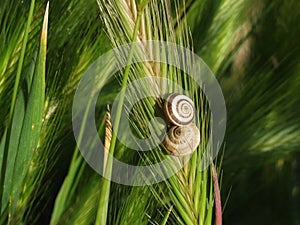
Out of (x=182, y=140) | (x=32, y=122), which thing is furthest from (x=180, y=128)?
(x=32, y=122)

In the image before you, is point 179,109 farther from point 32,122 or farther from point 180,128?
point 32,122

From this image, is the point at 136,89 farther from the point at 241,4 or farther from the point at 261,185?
the point at 261,185

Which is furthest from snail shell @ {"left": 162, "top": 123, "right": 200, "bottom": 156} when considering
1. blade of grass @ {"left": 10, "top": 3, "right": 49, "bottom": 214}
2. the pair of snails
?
blade of grass @ {"left": 10, "top": 3, "right": 49, "bottom": 214}

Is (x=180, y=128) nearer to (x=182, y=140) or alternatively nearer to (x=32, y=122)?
(x=182, y=140)

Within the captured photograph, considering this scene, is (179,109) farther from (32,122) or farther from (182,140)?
(32,122)

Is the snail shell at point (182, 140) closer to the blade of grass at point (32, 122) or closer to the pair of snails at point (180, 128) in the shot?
the pair of snails at point (180, 128)

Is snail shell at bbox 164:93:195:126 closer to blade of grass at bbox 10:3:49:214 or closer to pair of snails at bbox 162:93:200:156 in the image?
pair of snails at bbox 162:93:200:156

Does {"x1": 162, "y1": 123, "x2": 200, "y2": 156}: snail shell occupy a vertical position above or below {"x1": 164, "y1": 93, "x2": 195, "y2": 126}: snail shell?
below

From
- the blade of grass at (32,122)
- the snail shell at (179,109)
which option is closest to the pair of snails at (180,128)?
the snail shell at (179,109)
